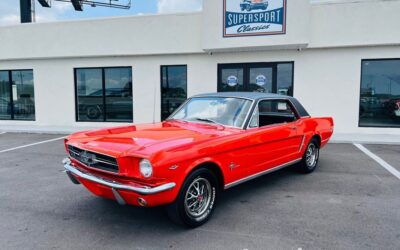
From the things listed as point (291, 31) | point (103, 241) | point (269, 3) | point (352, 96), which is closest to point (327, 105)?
point (352, 96)

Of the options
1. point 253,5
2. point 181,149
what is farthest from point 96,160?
point 253,5

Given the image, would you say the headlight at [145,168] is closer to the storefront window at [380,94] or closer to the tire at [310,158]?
the tire at [310,158]

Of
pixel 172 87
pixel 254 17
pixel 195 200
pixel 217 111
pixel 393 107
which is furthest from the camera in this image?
pixel 172 87

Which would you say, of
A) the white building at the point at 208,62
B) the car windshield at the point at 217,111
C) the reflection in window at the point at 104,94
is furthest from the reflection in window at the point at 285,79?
the car windshield at the point at 217,111

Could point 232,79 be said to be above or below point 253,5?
below

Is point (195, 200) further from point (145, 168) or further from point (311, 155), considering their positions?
point (311, 155)

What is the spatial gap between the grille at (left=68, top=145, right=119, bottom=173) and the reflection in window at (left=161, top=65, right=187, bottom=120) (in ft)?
24.9

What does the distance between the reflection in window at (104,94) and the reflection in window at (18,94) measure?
2333 mm

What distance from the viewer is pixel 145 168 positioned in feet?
10.2

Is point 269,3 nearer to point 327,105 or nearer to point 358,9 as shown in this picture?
point 358,9

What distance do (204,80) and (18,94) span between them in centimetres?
837

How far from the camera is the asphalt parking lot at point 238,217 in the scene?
10.6 feet

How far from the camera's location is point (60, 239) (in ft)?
10.8

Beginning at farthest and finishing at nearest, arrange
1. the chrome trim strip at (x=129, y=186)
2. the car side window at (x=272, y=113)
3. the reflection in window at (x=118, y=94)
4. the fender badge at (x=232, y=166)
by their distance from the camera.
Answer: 1. the reflection in window at (x=118, y=94)
2. the car side window at (x=272, y=113)
3. the fender badge at (x=232, y=166)
4. the chrome trim strip at (x=129, y=186)
